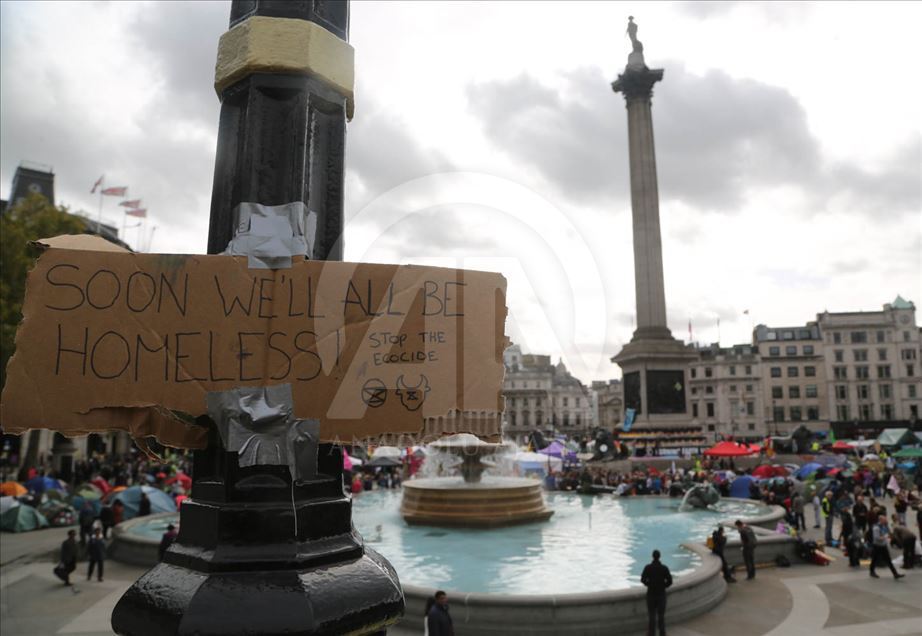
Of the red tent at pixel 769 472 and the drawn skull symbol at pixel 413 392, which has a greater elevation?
the drawn skull symbol at pixel 413 392

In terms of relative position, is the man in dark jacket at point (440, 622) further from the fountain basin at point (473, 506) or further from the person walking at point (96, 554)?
the fountain basin at point (473, 506)

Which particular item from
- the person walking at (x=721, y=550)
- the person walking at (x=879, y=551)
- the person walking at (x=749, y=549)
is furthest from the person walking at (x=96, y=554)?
the person walking at (x=879, y=551)

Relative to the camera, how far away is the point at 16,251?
94.6 ft

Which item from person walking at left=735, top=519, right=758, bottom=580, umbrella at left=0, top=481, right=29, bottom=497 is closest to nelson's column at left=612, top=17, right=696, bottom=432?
person walking at left=735, top=519, right=758, bottom=580

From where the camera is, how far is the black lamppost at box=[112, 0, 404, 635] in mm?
2234

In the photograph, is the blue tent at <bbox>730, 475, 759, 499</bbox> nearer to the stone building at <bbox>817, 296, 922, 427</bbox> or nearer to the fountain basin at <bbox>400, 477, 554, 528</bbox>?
the fountain basin at <bbox>400, 477, 554, 528</bbox>

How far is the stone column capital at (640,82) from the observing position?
5484cm

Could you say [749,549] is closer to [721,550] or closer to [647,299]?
[721,550]

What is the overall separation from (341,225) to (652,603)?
888 cm

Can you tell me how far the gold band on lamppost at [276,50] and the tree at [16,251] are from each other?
1134 inches

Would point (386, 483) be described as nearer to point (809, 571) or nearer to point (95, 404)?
point (809, 571)

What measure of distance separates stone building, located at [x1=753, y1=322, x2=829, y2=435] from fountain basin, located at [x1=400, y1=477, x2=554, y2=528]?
81756mm

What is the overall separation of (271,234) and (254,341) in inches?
19.4

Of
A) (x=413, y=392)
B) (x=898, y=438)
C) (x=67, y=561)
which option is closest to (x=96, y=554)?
(x=67, y=561)
